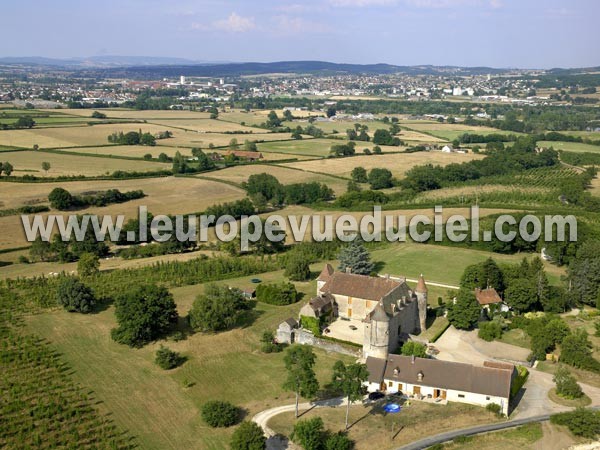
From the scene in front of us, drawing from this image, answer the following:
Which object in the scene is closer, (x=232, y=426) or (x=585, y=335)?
(x=232, y=426)

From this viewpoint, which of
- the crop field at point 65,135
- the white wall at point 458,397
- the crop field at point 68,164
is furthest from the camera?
the crop field at point 65,135

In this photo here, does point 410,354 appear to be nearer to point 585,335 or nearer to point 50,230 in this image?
point 585,335

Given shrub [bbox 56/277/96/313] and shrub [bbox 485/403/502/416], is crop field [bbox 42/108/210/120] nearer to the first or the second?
shrub [bbox 56/277/96/313]

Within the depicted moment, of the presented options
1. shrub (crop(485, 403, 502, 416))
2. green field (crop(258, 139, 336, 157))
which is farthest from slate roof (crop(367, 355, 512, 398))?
A: green field (crop(258, 139, 336, 157))

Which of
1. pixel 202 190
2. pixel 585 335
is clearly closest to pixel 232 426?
pixel 585 335

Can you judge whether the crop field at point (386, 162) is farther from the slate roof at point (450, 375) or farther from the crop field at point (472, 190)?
the slate roof at point (450, 375)

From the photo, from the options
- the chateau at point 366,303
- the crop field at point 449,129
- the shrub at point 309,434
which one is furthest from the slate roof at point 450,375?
the crop field at point 449,129

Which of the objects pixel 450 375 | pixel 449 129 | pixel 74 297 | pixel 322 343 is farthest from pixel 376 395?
pixel 449 129
